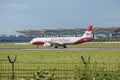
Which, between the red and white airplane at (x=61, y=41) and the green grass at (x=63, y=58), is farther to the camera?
the red and white airplane at (x=61, y=41)

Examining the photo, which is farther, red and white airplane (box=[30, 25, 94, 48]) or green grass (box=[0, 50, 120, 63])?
red and white airplane (box=[30, 25, 94, 48])

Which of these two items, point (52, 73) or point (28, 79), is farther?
point (28, 79)

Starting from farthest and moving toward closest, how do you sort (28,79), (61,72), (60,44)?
(60,44), (61,72), (28,79)

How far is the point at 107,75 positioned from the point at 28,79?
763 cm

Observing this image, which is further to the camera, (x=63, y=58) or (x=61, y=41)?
(x=61, y=41)

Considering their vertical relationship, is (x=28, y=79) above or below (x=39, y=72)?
below

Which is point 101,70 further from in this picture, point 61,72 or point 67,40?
point 67,40

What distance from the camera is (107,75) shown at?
38.2ft

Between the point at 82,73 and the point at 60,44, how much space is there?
9411cm

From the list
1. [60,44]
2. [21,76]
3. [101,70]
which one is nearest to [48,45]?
[60,44]

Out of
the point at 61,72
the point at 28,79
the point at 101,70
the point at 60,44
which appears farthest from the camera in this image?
the point at 60,44

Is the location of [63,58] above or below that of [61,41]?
below

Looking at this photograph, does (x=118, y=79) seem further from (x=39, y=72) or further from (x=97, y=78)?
(x=39, y=72)

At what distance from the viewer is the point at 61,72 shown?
784 inches
